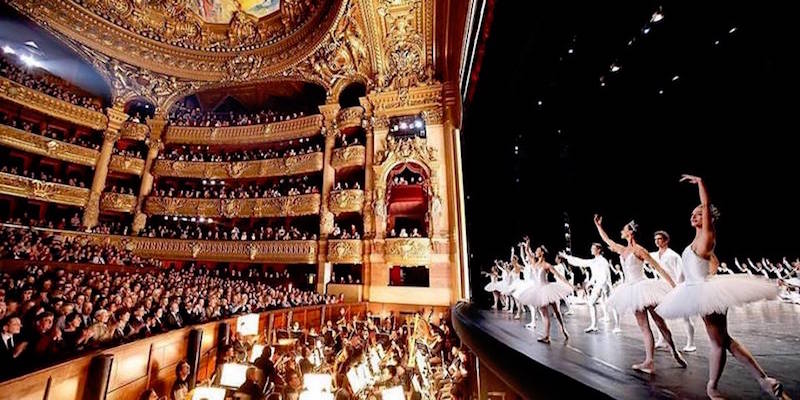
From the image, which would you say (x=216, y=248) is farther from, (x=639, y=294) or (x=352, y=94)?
(x=639, y=294)

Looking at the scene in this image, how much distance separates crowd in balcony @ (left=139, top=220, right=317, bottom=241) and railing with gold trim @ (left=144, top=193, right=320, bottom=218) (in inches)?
27.2

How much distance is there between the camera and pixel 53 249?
9875mm

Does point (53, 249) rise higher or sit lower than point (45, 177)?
lower

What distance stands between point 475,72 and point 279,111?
13653 millimetres

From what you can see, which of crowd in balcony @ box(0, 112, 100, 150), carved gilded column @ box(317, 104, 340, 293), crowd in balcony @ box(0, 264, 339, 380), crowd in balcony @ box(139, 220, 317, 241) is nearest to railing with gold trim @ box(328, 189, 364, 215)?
carved gilded column @ box(317, 104, 340, 293)

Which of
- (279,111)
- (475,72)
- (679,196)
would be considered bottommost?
(679,196)

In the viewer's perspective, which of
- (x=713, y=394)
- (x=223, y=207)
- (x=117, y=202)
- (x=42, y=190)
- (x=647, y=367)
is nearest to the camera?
(x=713, y=394)

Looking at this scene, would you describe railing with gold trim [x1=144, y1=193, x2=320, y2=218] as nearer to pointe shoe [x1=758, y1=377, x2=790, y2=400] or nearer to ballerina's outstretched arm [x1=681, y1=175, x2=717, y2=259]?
ballerina's outstretched arm [x1=681, y1=175, x2=717, y2=259]

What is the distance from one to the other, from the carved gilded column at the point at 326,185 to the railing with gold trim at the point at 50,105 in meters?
10.3

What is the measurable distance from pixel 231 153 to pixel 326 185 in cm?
670

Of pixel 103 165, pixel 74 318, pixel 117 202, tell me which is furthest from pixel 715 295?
pixel 103 165

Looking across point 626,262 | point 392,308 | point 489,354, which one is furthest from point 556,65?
point 392,308

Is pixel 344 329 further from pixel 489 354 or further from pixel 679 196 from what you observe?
pixel 679 196

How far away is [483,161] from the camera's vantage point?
9984 mm
